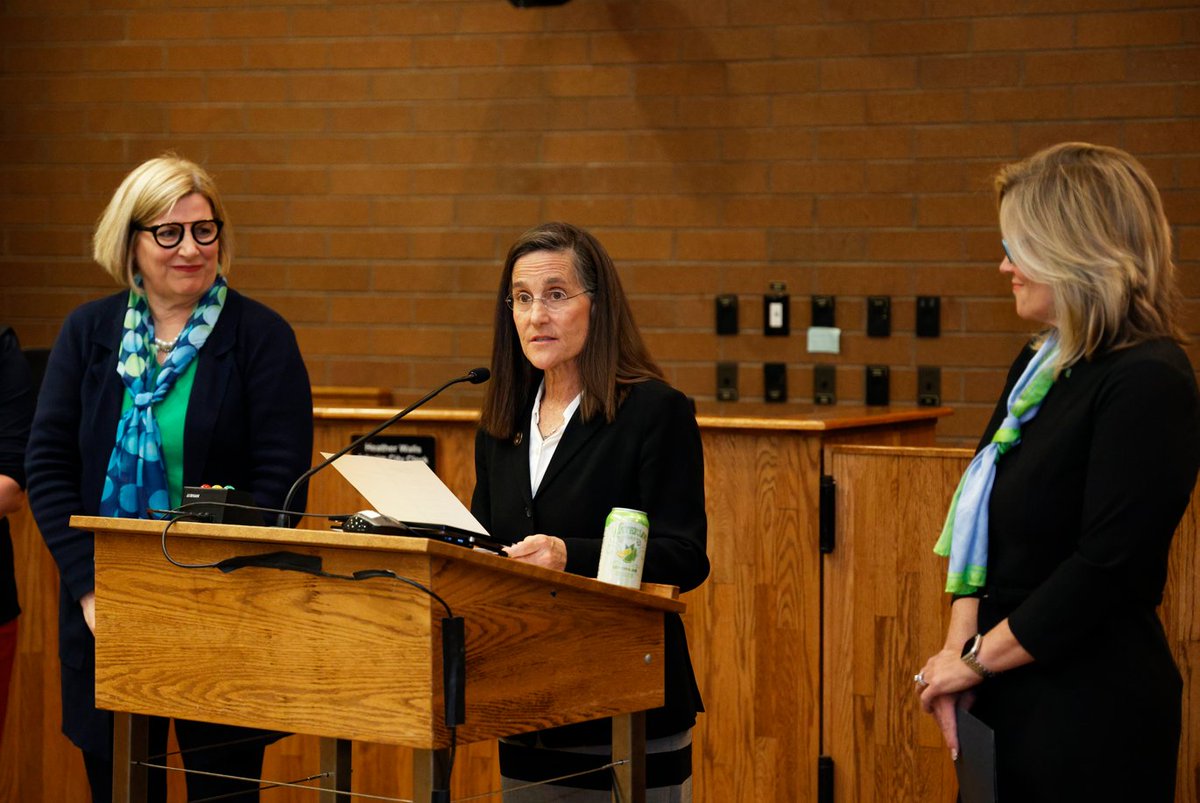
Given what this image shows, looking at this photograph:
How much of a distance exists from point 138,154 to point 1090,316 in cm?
462

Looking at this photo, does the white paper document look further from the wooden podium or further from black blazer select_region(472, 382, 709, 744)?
black blazer select_region(472, 382, 709, 744)

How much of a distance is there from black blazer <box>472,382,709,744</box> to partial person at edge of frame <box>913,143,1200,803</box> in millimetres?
461

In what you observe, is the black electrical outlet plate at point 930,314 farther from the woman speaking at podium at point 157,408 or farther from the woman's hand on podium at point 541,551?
the woman's hand on podium at point 541,551

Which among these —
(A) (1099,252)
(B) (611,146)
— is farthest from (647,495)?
(B) (611,146)

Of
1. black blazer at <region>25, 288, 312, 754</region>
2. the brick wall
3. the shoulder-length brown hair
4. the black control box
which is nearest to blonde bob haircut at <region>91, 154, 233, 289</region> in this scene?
black blazer at <region>25, 288, 312, 754</region>

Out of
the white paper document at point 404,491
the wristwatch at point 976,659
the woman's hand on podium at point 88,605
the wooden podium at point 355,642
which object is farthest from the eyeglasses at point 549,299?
the woman's hand on podium at point 88,605

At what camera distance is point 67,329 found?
2695mm

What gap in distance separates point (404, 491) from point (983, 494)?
2.77 feet

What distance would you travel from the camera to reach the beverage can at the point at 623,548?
81.4 inches

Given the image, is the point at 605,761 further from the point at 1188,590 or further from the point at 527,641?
the point at 1188,590

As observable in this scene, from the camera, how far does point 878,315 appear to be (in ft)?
16.4

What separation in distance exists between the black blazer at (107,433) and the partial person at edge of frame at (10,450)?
0.21 meters

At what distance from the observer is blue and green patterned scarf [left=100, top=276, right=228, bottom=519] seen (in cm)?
258

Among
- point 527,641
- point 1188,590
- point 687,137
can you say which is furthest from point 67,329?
point 687,137
